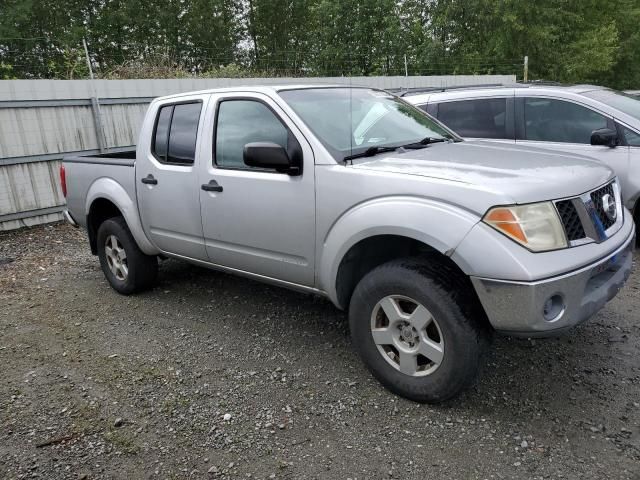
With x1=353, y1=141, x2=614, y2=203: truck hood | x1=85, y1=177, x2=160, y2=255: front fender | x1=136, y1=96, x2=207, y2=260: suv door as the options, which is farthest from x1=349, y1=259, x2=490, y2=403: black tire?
x1=85, y1=177, x2=160, y2=255: front fender

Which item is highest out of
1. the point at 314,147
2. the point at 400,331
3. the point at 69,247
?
the point at 314,147

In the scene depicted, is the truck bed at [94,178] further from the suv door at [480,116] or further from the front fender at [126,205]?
the suv door at [480,116]

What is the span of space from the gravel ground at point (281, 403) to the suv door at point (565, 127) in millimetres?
1784

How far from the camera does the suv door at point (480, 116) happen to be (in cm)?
636

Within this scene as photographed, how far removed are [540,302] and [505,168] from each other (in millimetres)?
843

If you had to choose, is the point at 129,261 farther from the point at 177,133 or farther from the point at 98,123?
the point at 98,123

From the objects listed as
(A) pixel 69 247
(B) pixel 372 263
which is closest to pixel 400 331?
(B) pixel 372 263

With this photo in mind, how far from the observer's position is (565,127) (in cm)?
599

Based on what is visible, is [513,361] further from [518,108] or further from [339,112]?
[518,108]

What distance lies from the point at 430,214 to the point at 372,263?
27.4 inches

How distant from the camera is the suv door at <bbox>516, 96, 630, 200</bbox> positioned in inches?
221

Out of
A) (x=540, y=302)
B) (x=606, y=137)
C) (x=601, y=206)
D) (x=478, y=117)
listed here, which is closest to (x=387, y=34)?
(x=478, y=117)

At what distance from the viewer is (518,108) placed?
20.6ft

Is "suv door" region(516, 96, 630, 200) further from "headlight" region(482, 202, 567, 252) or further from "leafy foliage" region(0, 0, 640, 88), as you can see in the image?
"leafy foliage" region(0, 0, 640, 88)
